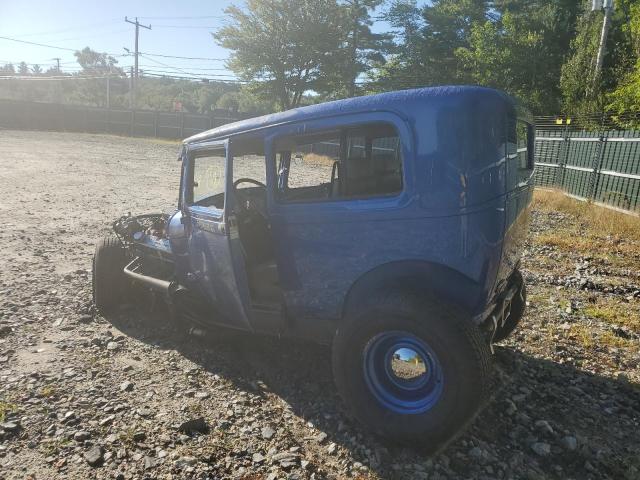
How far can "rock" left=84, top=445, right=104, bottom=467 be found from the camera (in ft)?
8.51

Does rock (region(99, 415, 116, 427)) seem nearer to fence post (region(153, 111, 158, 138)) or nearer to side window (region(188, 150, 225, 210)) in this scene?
side window (region(188, 150, 225, 210))

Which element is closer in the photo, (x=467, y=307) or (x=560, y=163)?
(x=467, y=307)

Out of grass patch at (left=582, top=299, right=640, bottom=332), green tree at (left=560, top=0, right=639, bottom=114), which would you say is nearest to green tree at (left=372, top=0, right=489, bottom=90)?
green tree at (left=560, top=0, right=639, bottom=114)

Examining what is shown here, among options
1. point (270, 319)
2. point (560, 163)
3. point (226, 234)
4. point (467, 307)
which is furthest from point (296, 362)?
point (560, 163)

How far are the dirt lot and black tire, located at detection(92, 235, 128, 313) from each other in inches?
6.3

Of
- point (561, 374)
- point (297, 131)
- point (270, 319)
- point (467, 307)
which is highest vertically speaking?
point (297, 131)

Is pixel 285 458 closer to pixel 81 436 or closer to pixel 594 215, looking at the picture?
pixel 81 436

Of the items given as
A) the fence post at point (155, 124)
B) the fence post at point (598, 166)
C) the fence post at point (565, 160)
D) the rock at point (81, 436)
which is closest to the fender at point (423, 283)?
the rock at point (81, 436)

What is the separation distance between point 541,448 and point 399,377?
970 millimetres

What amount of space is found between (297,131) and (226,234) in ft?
3.13

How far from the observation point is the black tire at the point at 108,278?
4734mm

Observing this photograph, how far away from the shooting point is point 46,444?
9.01ft

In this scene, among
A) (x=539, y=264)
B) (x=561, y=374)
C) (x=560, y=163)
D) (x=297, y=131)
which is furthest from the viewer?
(x=560, y=163)

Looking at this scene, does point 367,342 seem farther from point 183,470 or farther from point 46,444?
point 46,444
